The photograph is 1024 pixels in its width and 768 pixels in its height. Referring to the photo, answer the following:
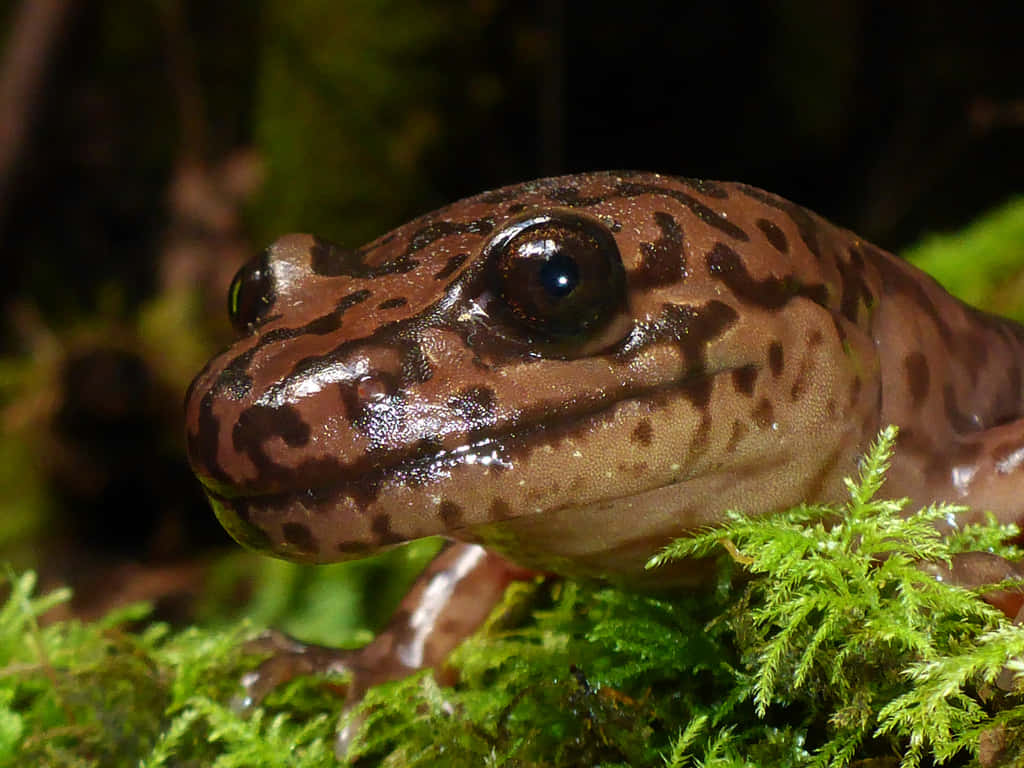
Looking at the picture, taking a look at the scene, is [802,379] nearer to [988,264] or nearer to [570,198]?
[570,198]

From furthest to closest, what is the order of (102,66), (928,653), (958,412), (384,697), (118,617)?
1. (102,66)
2. (118,617)
3. (958,412)
4. (384,697)
5. (928,653)

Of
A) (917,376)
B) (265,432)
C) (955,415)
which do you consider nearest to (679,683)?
(265,432)

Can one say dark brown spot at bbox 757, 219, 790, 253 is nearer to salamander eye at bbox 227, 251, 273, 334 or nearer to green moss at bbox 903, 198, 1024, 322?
salamander eye at bbox 227, 251, 273, 334

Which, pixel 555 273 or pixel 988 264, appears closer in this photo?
pixel 555 273

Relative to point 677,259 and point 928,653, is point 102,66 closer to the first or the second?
point 677,259

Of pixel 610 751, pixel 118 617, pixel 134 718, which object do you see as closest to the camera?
pixel 610 751

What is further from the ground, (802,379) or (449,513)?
(802,379)

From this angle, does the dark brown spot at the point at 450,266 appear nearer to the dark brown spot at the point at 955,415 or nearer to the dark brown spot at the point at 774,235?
the dark brown spot at the point at 774,235

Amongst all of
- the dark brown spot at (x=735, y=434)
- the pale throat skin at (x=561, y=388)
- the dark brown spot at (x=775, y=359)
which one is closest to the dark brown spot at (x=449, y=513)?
the pale throat skin at (x=561, y=388)

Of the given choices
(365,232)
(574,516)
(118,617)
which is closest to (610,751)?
(574,516)
